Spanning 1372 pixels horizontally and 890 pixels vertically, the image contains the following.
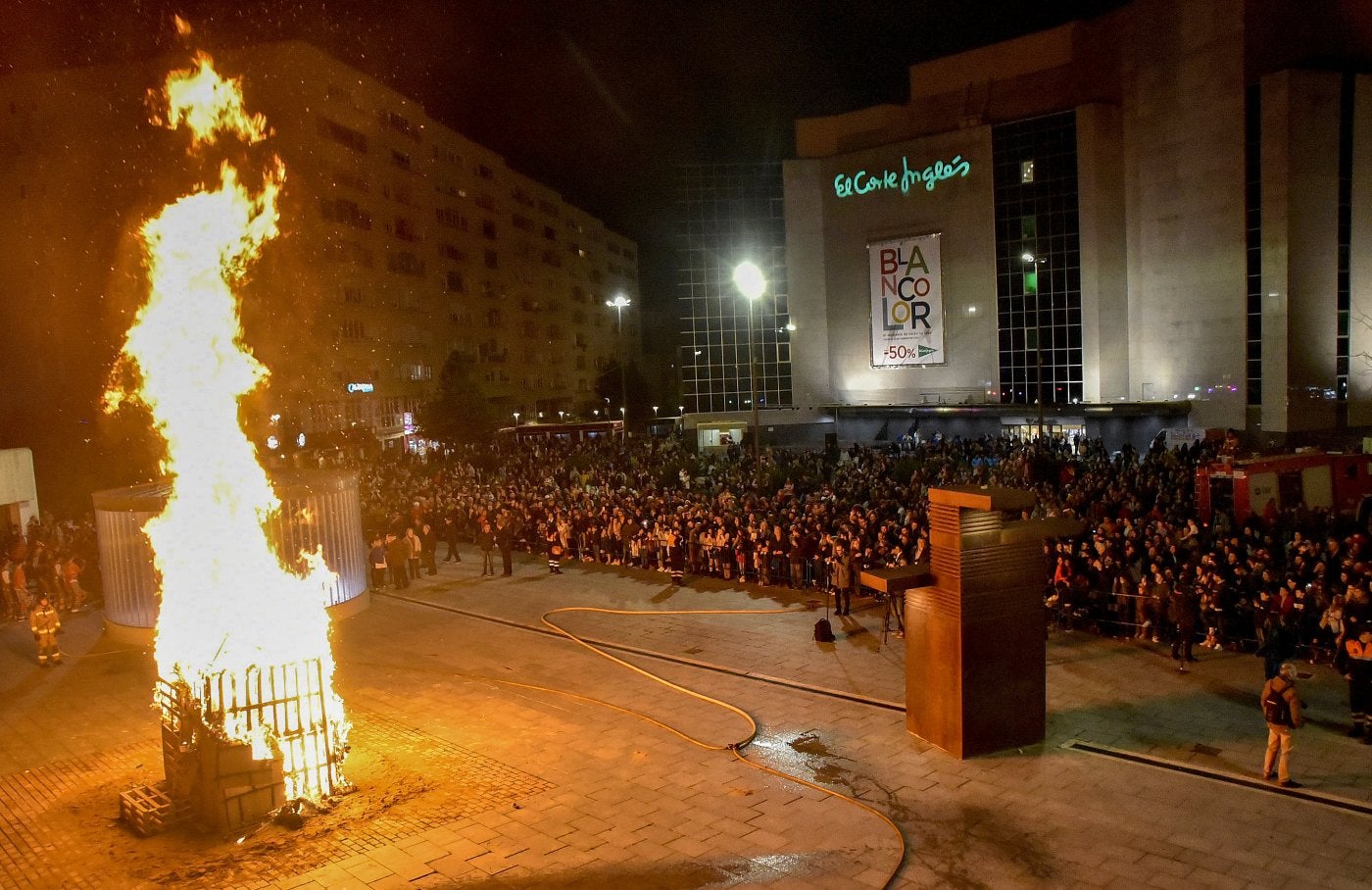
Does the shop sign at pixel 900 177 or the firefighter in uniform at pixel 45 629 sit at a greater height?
the shop sign at pixel 900 177

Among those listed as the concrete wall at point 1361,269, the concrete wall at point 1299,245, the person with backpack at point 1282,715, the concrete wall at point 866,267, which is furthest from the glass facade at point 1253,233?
the person with backpack at point 1282,715

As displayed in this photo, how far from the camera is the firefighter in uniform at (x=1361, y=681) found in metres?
9.91

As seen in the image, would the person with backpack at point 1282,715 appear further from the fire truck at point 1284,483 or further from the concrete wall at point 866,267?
the concrete wall at point 866,267

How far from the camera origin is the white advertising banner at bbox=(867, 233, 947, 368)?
147 ft

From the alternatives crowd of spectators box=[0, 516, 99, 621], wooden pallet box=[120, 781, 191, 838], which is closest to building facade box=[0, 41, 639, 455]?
crowd of spectators box=[0, 516, 99, 621]

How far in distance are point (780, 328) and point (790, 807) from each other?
144 feet

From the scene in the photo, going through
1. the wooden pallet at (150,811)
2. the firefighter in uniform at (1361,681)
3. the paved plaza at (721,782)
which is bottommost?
the paved plaza at (721,782)

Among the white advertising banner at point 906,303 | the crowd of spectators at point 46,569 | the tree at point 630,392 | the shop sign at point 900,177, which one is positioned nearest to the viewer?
the crowd of spectators at point 46,569

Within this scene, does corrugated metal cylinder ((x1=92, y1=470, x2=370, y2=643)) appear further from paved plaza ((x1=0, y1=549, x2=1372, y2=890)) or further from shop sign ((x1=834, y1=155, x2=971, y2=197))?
shop sign ((x1=834, y1=155, x2=971, y2=197))

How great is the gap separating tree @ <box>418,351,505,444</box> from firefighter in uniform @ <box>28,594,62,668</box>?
32.7 metres

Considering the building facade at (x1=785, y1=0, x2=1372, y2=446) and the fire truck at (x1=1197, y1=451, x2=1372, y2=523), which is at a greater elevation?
the building facade at (x1=785, y1=0, x2=1372, y2=446)

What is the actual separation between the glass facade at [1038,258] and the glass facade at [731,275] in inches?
483

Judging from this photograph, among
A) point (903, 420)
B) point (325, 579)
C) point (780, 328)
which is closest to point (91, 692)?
point (325, 579)

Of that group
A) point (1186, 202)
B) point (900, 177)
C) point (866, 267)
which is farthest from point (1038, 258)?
point (866, 267)
